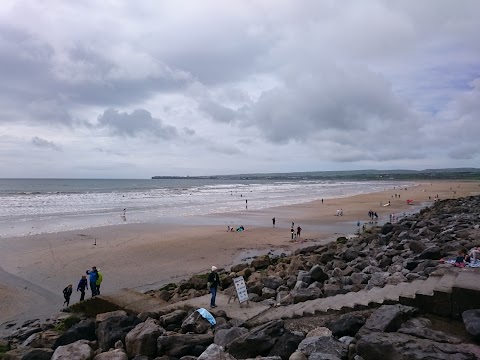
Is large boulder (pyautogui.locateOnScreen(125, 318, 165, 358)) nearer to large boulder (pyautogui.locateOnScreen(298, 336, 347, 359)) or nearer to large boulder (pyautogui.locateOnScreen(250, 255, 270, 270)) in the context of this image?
Answer: large boulder (pyautogui.locateOnScreen(298, 336, 347, 359))

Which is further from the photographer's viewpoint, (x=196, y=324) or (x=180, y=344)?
(x=196, y=324)

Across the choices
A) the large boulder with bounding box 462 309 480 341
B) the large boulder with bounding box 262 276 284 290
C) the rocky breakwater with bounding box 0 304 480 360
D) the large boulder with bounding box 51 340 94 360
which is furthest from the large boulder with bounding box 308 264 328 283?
the large boulder with bounding box 51 340 94 360

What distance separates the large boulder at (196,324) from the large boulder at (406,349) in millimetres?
3731

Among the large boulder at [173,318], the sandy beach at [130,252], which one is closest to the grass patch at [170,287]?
the sandy beach at [130,252]

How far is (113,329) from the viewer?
8609mm

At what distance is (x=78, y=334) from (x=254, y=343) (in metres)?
4.51

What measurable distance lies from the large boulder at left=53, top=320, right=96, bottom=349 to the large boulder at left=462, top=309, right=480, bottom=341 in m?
7.66

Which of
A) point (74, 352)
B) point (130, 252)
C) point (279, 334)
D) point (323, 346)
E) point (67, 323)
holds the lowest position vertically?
point (130, 252)

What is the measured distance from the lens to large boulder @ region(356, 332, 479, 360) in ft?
16.6

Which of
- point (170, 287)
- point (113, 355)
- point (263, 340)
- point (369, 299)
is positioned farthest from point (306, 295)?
point (170, 287)

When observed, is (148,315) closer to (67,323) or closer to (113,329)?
(113,329)

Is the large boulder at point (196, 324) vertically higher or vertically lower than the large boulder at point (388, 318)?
lower

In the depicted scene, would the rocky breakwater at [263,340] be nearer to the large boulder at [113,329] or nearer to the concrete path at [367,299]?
the large boulder at [113,329]

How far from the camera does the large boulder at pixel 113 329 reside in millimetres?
8289
